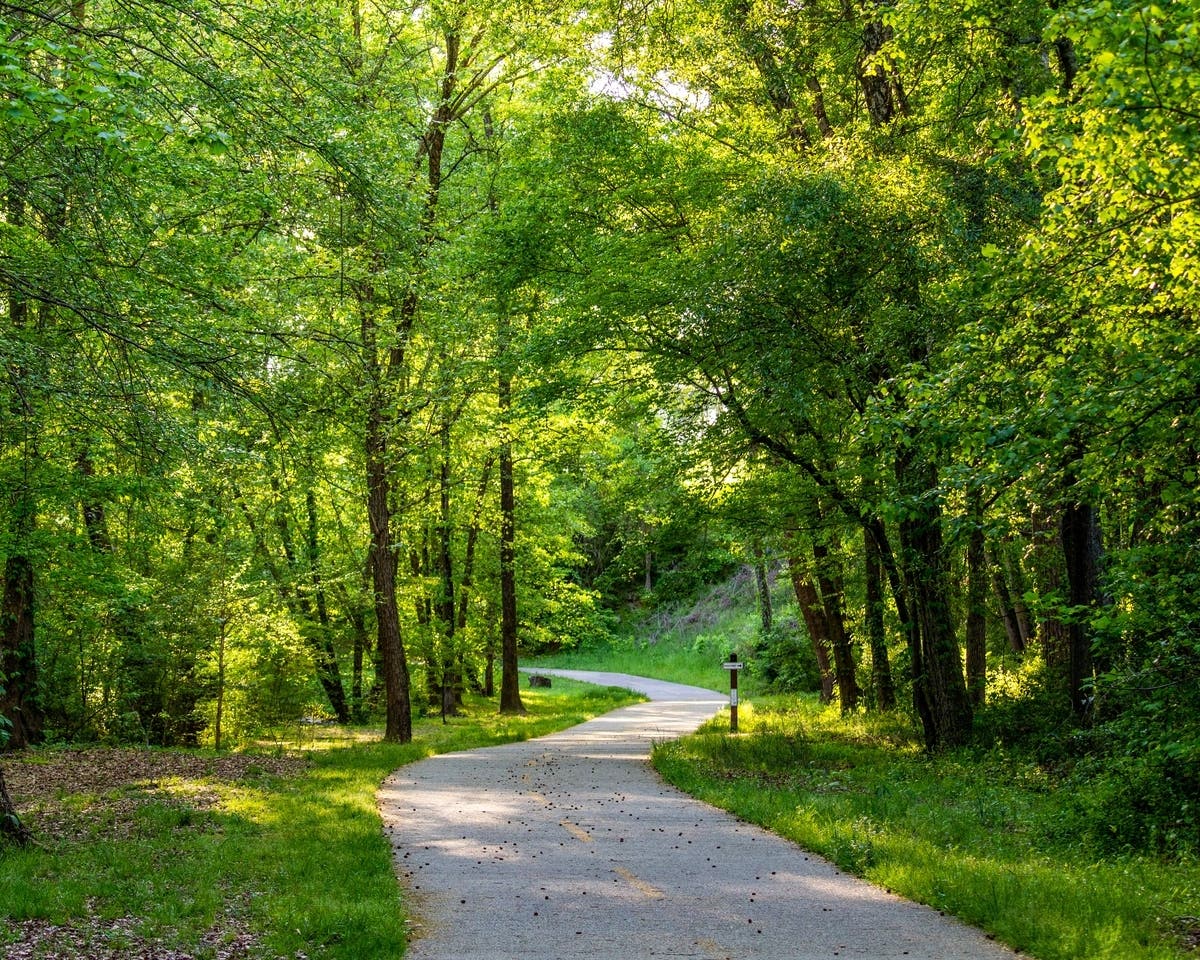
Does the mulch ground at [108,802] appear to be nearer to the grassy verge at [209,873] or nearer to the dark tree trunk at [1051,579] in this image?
the grassy verge at [209,873]

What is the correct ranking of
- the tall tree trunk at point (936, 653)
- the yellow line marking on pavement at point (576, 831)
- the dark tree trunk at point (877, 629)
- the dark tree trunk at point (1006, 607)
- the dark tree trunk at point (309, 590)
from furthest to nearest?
the dark tree trunk at point (309, 590) → the dark tree trunk at point (1006, 607) → the dark tree trunk at point (877, 629) → the tall tree trunk at point (936, 653) → the yellow line marking on pavement at point (576, 831)

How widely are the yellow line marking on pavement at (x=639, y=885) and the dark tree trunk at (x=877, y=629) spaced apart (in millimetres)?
8648

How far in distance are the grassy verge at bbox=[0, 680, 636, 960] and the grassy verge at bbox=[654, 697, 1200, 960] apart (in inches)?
145

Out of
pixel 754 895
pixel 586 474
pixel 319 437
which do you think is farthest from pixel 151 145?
pixel 586 474

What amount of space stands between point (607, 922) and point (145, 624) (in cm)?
1351

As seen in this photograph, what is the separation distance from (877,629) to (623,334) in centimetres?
753

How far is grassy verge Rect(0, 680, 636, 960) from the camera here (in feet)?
19.0

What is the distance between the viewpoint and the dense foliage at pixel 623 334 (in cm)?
674

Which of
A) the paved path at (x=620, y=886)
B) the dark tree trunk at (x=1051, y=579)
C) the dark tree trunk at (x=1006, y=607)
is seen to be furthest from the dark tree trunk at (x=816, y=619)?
the paved path at (x=620, y=886)

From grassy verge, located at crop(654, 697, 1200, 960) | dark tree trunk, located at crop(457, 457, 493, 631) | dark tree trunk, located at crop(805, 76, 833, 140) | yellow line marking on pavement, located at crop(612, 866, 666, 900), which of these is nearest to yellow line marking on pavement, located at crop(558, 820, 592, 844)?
yellow line marking on pavement, located at crop(612, 866, 666, 900)

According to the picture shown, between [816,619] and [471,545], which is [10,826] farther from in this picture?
[471,545]

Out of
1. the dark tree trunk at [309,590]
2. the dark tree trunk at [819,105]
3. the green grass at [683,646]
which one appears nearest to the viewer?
the dark tree trunk at [819,105]

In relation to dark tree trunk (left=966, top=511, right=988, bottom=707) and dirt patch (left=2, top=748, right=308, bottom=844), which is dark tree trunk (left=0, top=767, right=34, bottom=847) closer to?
dirt patch (left=2, top=748, right=308, bottom=844)

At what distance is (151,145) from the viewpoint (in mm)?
6969
